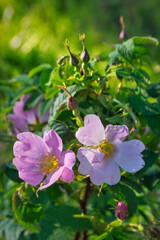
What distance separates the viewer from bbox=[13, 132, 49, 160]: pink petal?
1.89 feet

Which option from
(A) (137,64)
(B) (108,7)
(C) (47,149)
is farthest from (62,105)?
(B) (108,7)

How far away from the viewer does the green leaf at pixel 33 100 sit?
79cm

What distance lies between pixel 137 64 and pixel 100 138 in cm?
27

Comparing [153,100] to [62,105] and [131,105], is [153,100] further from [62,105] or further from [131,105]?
[62,105]

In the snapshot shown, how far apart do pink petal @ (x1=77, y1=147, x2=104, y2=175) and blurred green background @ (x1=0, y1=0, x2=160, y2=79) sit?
164cm

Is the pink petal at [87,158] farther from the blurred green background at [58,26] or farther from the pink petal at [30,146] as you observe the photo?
the blurred green background at [58,26]

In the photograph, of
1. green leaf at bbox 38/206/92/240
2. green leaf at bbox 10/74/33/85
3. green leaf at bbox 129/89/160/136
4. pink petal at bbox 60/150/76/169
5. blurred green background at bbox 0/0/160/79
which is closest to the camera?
pink petal at bbox 60/150/76/169

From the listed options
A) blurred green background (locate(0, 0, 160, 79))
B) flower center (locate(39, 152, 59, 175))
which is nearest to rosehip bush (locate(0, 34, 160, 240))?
flower center (locate(39, 152, 59, 175))

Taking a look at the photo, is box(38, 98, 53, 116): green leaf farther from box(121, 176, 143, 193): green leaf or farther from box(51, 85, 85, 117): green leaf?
box(121, 176, 143, 193): green leaf

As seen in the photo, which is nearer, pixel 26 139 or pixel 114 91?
pixel 26 139

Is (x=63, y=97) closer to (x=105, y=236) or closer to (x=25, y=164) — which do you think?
(x=25, y=164)

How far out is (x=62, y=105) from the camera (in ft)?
2.07

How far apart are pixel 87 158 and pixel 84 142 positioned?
0.08ft

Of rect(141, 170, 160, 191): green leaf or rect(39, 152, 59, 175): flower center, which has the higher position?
rect(39, 152, 59, 175): flower center
